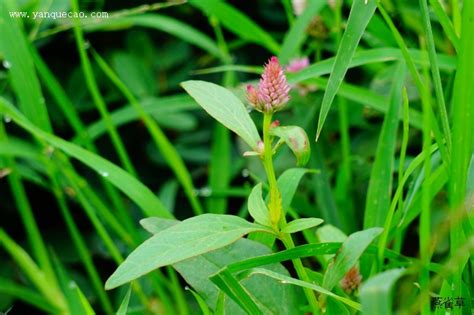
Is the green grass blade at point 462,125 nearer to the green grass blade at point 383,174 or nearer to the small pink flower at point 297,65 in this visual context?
the green grass blade at point 383,174

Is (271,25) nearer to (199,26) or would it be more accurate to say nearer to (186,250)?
(199,26)

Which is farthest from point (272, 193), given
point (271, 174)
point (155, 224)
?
→ point (155, 224)

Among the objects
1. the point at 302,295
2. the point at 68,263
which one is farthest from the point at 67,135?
the point at 302,295

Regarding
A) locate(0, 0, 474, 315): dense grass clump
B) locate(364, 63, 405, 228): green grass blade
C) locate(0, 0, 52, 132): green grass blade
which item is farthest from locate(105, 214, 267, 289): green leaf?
locate(0, 0, 52, 132): green grass blade

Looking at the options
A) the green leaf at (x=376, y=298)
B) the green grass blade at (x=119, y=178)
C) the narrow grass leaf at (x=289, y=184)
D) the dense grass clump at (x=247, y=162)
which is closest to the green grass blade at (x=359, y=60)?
the dense grass clump at (x=247, y=162)

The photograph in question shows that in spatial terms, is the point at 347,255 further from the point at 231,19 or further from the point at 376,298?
the point at 231,19
